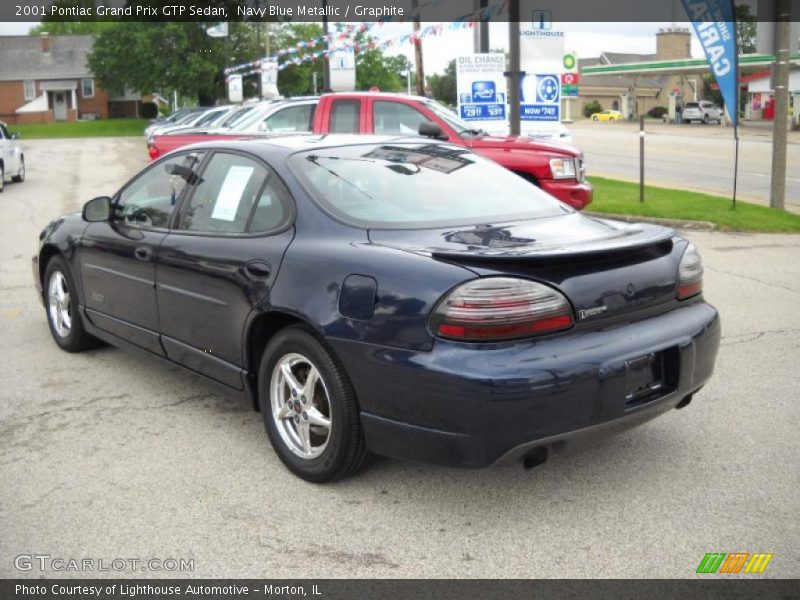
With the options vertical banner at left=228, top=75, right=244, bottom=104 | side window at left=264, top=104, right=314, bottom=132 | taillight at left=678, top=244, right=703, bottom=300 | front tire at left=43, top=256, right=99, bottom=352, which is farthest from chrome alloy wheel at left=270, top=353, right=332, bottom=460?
vertical banner at left=228, top=75, right=244, bottom=104

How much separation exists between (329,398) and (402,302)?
1.91 ft

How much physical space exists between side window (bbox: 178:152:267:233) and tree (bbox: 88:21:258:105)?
5384 cm

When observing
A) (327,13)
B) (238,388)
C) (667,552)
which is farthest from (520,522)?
(327,13)

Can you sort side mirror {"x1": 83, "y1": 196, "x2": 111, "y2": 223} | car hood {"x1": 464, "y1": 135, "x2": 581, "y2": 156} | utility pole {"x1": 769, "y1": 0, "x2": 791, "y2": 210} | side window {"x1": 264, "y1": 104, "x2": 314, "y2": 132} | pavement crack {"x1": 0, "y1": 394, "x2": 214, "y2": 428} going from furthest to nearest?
utility pole {"x1": 769, "y1": 0, "x2": 791, "y2": 210}, side window {"x1": 264, "y1": 104, "x2": 314, "y2": 132}, car hood {"x1": 464, "y1": 135, "x2": 581, "y2": 156}, side mirror {"x1": 83, "y1": 196, "x2": 111, "y2": 223}, pavement crack {"x1": 0, "y1": 394, "x2": 214, "y2": 428}

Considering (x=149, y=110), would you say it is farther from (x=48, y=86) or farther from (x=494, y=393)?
(x=494, y=393)

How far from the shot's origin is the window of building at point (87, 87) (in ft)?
272

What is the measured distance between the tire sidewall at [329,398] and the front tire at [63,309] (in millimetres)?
2364

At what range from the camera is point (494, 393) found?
341cm

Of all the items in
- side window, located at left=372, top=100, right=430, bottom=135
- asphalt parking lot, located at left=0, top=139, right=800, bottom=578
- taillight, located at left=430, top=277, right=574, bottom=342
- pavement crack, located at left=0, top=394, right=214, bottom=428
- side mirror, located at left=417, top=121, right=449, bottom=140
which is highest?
side window, located at left=372, top=100, right=430, bottom=135

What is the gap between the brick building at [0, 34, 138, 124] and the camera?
81.4 metres

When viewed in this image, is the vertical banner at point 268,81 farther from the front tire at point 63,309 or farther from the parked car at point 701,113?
the parked car at point 701,113

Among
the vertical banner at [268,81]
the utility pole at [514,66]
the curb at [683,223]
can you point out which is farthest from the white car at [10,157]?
the curb at [683,223]

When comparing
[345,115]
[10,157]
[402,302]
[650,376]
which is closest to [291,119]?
[345,115]

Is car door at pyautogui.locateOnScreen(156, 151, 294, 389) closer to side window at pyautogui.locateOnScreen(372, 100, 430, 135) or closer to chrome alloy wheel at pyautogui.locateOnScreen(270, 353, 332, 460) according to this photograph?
chrome alloy wheel at pyautogui.locateOnScreen(270, 353, 332, 460)
